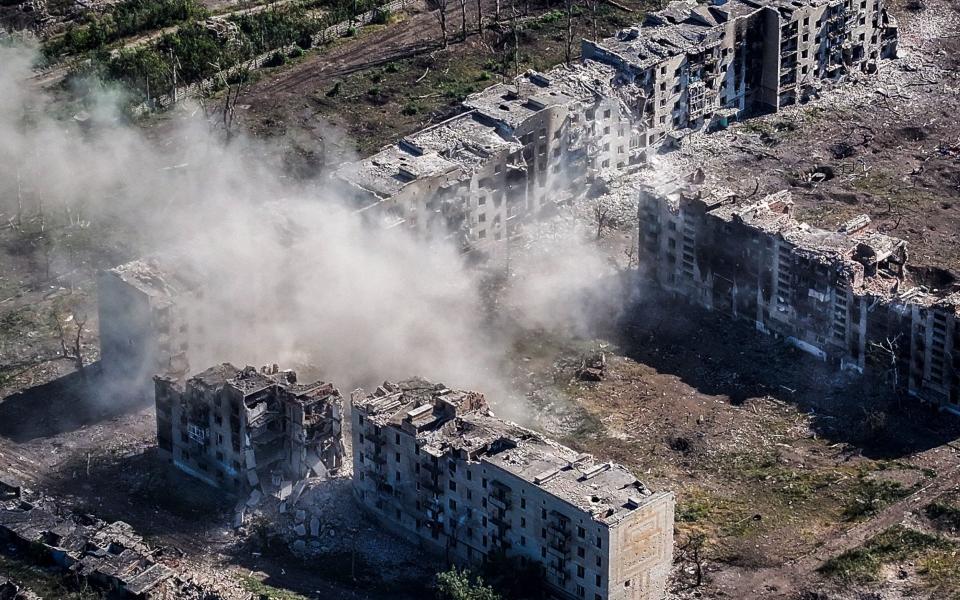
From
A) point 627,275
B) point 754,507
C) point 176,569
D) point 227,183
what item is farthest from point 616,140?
point 176,569

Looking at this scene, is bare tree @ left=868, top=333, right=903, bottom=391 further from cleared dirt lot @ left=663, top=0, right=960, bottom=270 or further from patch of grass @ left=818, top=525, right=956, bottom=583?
cleared dirt lot @ left=663, top=0, right=960, bottom=270

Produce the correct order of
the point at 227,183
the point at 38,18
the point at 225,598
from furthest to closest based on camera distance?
the point at 38,18
the point at 227,183
the point at 225,598

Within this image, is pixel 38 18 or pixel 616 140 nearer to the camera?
pixel 616 140

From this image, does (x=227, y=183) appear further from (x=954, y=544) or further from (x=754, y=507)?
(x=954, y=544)

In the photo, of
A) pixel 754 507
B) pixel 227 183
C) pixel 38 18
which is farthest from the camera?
pixel 38 18

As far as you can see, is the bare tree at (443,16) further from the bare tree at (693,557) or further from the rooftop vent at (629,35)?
the bare tree at (693,557)

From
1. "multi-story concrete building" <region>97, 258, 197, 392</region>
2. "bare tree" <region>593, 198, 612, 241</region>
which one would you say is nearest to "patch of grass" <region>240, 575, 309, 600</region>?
"multi-story concrete building" <region>97, 258, 197, 392</region>
